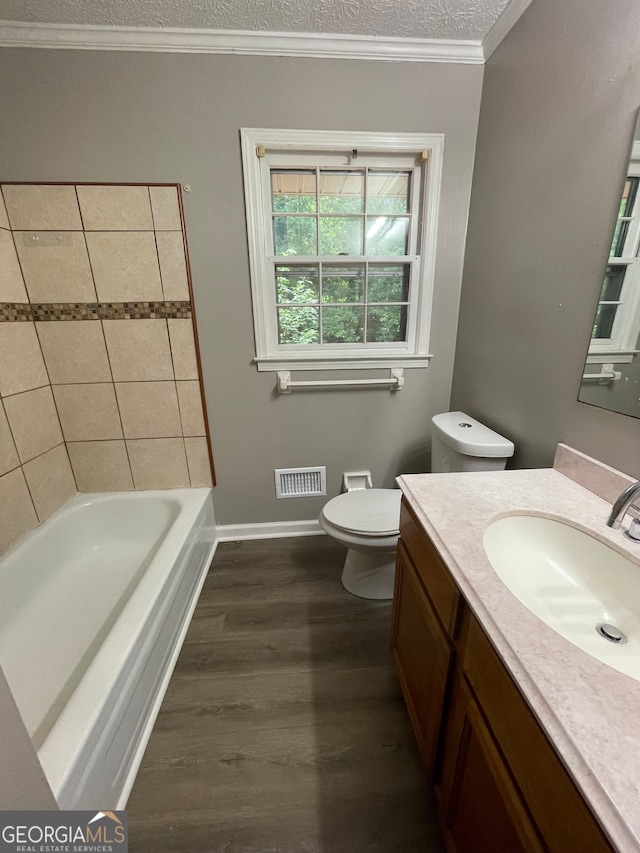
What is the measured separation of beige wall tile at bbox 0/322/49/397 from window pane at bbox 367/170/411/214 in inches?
68.9

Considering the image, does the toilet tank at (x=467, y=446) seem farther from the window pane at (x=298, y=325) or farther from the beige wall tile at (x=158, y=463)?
the beige wall tile at (x=158, y=463)

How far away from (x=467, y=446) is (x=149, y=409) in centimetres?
158

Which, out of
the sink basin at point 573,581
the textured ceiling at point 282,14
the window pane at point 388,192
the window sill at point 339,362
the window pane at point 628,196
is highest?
the textured ceiling at point 282,14

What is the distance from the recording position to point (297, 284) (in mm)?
1736

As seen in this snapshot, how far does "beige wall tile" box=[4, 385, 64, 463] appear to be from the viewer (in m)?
1.50

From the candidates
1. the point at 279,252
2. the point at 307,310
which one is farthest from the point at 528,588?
the point at 279,252

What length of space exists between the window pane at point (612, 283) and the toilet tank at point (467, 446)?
1.85ft

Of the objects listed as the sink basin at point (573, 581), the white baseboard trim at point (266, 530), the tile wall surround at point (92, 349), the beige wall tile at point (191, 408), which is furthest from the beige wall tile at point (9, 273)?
the sink basin at point (573, 581)

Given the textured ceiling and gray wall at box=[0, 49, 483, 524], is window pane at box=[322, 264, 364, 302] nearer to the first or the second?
gray wall at box=[0, 49, 483, 524]

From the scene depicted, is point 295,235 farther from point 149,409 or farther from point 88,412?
point 88,412

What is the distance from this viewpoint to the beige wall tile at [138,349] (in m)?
1.66

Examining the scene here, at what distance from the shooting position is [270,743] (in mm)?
1074

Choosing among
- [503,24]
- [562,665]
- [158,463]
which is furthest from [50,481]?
[503,24]

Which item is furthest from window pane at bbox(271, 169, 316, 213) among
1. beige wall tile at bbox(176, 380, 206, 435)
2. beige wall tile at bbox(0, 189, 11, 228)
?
beige wall tile at bbox(0, 189, 11, 228)
